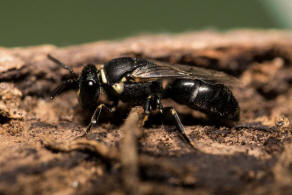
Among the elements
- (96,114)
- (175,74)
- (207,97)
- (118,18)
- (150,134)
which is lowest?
(150,134)

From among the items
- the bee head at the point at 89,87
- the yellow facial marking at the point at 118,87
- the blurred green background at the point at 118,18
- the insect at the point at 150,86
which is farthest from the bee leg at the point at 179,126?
the blurred green background at the point at 118,18

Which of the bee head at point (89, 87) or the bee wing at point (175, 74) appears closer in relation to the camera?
the bee head at point (89, 87)

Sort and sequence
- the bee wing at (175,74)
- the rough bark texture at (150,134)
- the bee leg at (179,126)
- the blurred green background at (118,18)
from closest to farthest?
1. the rough bark texture at (150,134)
2. the bee leg at (179,126)
3. the bee wing at (175,74)
4. the blurred green background at (118,18)

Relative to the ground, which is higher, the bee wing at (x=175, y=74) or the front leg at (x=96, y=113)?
the bee wing at (x=175, y=74)

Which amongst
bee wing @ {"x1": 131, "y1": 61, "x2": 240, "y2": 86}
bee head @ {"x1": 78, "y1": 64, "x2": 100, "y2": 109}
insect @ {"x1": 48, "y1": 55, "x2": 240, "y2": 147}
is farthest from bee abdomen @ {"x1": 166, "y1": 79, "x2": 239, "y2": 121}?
bee head @ {"x1": 78, "y1": 64, "x2": 100, "y2": 109}

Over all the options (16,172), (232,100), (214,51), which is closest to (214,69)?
(214,51)

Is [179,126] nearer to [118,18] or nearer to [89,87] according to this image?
[89,87]

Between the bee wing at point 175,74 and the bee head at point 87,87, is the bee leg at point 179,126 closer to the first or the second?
the bee wing at point 175,74

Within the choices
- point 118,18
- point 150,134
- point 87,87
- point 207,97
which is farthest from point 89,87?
point 118,18
